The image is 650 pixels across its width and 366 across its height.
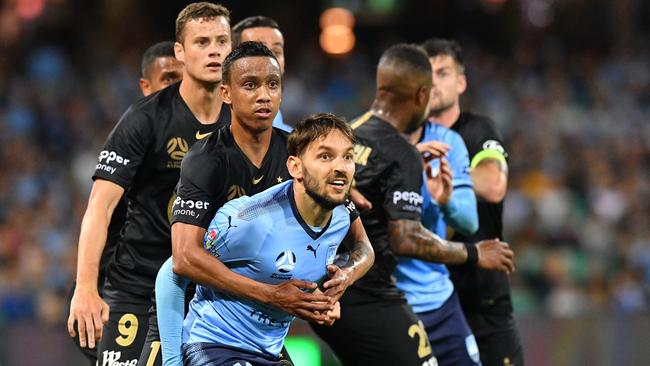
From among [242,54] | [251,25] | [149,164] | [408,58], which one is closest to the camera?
[242,54]

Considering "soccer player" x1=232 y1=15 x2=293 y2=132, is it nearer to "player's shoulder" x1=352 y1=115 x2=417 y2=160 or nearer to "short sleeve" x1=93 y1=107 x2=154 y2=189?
"player's shoulder" x1=352 y1=115 x2=417 y2=160

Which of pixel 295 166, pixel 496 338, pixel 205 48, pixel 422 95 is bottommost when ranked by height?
pixel 496 338

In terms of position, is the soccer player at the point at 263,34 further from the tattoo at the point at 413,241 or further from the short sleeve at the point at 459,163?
the tattoo at the point at 413,241

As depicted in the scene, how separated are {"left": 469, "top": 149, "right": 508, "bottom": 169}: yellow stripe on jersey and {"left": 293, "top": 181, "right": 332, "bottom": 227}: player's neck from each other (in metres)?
2.35

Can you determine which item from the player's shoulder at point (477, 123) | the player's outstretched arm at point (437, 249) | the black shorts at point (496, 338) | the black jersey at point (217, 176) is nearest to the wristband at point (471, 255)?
the player's outstretched arm at point (437, 249)

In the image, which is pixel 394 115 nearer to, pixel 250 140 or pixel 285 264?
pixel 250 140

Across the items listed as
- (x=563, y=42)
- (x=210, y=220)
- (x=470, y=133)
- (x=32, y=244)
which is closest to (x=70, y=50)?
(x=32, y=244)

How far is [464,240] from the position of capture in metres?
7.17

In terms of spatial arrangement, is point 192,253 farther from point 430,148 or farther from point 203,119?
point 430,148

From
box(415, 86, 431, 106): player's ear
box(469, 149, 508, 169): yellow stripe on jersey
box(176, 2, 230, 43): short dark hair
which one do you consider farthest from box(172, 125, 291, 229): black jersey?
box(469, 149, 508, 169): yellow stripe on jersey

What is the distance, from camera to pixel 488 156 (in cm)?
718

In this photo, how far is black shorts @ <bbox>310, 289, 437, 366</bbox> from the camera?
5.99m

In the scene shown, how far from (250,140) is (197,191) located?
39cm

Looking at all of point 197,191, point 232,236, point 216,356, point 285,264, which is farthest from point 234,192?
point 216,356
